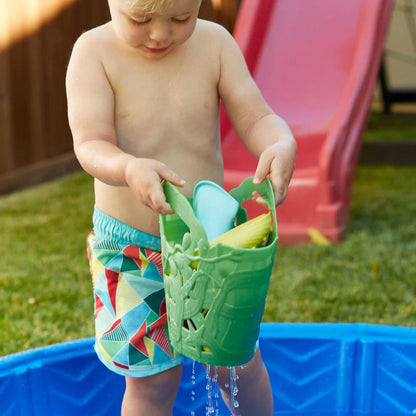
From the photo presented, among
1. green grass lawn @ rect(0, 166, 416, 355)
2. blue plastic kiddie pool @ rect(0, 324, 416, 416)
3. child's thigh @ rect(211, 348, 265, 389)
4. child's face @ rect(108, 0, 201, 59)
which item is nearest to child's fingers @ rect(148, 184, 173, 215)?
child's face @ rect(108, 0, 201, 59)

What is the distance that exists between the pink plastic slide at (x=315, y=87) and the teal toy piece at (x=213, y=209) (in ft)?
6.04

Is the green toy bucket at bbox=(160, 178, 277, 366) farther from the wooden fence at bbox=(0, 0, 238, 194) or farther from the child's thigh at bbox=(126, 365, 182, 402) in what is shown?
Answer: the wooden fence at bbox=(0, 0, 238, 194)

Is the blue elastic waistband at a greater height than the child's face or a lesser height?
lesser

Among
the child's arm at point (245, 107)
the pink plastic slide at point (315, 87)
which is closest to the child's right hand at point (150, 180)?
the child's arm at point (245, 107)

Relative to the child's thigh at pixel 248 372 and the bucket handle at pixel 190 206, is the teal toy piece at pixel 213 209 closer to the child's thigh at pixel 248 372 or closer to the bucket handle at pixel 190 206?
the bucket handle at pixel 190 206

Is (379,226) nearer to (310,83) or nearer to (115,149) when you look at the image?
(310,83)

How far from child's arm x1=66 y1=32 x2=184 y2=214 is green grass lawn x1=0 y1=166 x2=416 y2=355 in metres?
0.96

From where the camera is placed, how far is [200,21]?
128cm

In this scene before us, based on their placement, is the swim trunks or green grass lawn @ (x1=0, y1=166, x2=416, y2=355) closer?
the swim trunks

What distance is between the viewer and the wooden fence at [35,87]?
13.0 ft

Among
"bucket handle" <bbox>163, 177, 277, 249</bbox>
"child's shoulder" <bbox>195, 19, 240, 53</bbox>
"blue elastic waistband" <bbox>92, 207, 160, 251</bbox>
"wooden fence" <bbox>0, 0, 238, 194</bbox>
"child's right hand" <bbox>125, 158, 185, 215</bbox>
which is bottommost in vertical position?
"wooden fence" <bbox>0, 0, 238, 194</bbox>

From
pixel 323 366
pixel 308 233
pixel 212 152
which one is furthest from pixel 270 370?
pixel 308 233

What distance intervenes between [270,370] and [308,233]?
122 cm

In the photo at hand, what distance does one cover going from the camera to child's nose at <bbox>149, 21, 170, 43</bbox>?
1043mm
